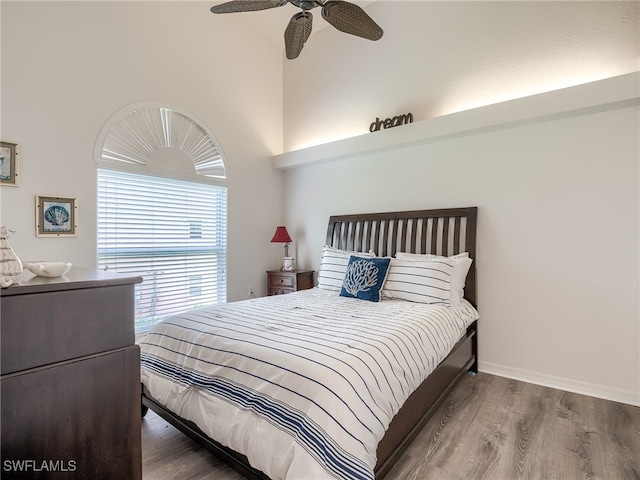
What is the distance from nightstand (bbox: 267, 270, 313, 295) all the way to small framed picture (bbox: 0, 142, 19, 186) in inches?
101

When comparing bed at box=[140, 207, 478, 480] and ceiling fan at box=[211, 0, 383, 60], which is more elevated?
ceiling fan at box=[211, 0, 383, 60]

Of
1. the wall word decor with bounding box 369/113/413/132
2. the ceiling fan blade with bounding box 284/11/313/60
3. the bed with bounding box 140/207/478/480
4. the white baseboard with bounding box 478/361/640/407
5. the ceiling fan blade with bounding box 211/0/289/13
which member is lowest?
the white baseboard with bounding box 478/361/640/407

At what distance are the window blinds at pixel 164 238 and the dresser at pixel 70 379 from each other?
2.08 m

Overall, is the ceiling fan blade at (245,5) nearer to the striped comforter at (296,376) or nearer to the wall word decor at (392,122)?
the wall word decor at (392,122)

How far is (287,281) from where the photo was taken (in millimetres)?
3967

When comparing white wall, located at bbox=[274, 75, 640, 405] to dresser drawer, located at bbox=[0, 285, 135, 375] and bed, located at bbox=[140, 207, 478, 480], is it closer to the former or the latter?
bed, located at bbox=[140, 207, 478, 480]

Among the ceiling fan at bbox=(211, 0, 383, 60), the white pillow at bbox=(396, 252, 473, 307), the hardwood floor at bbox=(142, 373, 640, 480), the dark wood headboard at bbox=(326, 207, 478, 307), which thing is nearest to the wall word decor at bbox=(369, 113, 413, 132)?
the dark wood headboard at bbox=(326, 207, 478, 307)

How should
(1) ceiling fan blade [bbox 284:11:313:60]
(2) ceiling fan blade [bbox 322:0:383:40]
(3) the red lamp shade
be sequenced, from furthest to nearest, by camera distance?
(3) the red lamp shade, (1) ceiling fan blade [bbox 284:11:313:60], (2) ceiling fan blade [bbox 322:0:383:40]

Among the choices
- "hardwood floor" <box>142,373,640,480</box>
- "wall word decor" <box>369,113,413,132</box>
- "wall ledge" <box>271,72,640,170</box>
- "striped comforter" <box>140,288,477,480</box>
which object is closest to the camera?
"striped comforter" <box>140,288,477,480</box>

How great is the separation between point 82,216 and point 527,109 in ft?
12.5

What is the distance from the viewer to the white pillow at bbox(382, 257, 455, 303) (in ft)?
8.73

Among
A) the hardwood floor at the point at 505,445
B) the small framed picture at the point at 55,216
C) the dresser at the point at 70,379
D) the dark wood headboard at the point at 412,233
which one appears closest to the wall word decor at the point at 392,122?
the dark wood headboard at the point at 412,233

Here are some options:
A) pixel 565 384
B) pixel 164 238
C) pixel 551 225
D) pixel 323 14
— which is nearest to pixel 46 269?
pixel 323 14

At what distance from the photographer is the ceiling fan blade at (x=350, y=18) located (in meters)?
2.01
